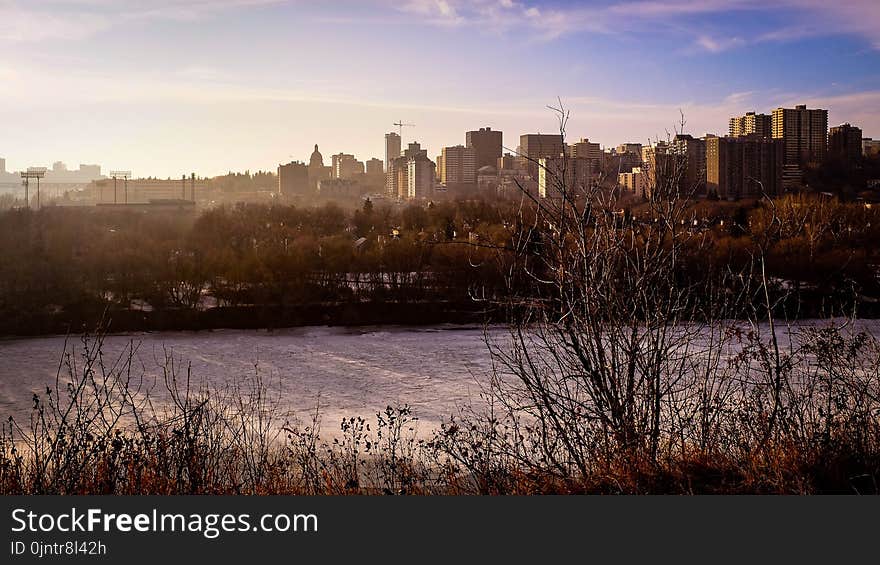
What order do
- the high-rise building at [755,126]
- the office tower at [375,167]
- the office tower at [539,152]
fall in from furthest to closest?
the office tower at [375,167]
the high-rise building at [755,126]
the office tower at [539,152]

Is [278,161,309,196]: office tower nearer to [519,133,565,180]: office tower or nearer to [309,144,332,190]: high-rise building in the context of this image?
[309,144,332,190]: high-rise building

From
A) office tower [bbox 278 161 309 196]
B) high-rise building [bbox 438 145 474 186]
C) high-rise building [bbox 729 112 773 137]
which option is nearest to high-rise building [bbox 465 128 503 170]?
high-rise building [bbox 438 145 474 186]

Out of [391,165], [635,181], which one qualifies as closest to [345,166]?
[391,165]

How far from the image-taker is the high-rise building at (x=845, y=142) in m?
20.5

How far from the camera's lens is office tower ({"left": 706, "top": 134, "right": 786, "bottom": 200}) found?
20.0m

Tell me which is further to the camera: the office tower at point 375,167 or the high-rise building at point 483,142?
the office tower at point 375,167

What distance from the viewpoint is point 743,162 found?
1995cm

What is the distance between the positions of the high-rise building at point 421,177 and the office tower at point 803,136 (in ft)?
75.7

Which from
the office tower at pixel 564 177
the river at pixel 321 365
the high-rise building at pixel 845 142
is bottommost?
the river at pixel 321 365

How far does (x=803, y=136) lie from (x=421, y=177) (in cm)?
2492

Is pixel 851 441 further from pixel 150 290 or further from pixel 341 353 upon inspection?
pixel 150 290

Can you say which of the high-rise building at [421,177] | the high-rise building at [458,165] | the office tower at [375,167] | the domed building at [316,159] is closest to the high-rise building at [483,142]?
the high-rise building at [458,165]

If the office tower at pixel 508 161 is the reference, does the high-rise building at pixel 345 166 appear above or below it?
above

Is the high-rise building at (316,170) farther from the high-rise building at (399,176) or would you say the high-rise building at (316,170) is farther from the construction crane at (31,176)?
the construction crane at (31,176)
